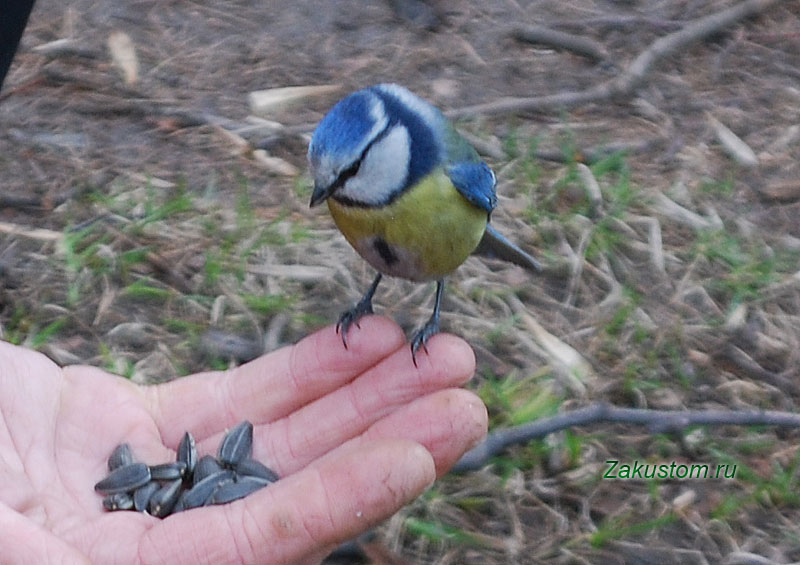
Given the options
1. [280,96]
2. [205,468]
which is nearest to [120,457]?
[205,468]

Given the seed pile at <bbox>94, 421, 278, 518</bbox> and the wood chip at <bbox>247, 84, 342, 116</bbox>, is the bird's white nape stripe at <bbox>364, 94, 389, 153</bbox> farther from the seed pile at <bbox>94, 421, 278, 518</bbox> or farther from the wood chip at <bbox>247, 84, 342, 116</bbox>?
the wood chip at <bbox>247, 84, 342, 116</bbox>

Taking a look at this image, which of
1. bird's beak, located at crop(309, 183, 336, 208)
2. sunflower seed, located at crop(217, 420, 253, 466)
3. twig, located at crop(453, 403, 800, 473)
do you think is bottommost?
twig, located at crop(453, 403, 800, 473)

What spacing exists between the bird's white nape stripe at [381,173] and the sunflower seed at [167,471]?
2.46ft

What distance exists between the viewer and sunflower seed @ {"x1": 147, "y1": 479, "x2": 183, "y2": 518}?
242 centimetres

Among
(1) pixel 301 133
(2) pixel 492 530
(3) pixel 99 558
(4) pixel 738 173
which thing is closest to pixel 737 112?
(4) pixel 738 173

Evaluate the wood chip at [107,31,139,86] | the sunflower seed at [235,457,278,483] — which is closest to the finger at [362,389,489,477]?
the sunflower seed at [235,457,278,483]

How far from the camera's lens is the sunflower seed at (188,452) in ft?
8.24

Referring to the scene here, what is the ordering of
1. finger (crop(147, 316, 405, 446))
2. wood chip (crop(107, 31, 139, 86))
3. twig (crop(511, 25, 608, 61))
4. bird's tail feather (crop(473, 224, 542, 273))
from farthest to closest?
1. twig (crop(511, 25, 608, 61))
2. wood chip (crop(107, 31, 139, 86))
3. bird's tail feather (crop(473, 224, 542, 273))
4. finger (crop(147, 316, 405, 446))

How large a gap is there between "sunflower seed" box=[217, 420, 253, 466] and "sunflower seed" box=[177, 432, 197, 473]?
8 cm

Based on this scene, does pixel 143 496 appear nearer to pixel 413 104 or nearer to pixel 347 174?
pixel 347 174

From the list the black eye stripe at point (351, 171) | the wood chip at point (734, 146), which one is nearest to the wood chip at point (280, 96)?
the wood chip at point (734, 146)

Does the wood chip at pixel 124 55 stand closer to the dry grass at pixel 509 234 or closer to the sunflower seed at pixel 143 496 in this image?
the dry grass at pixel 509 234

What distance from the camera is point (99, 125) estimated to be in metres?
4.14

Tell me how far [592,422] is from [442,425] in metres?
0.75
